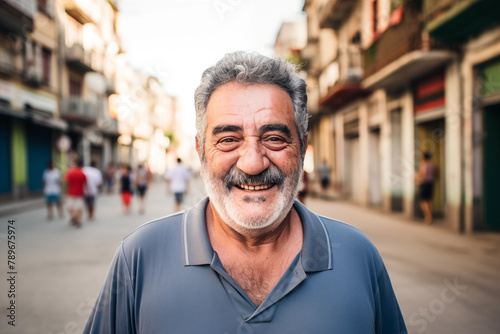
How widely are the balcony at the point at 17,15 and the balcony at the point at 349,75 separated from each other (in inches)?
537

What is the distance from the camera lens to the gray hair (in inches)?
63.4

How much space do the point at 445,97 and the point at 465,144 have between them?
1590mm

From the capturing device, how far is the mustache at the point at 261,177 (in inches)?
64.7

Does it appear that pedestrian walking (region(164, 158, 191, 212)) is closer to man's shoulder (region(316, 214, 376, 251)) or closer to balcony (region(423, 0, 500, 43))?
balcony (region(423, 0, 500, 43))

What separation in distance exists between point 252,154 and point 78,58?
2645cm

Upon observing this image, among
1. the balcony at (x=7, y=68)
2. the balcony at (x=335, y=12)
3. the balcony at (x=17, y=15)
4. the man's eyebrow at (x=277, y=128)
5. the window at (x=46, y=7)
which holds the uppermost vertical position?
the window at (x=46, y=7)

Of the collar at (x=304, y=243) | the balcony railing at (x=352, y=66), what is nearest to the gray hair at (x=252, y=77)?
the collar at (x=304, y=243)

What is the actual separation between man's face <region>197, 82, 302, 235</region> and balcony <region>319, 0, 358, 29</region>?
1711 cm

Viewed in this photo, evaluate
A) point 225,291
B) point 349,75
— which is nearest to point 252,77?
point 225,291

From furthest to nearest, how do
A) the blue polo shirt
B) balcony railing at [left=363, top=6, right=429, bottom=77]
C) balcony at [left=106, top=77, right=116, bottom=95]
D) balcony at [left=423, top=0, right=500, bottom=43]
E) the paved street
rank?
1. balcony at [left=106, top=77, right=116, bottom=95]
2. balcony railing at [left=363, top=6, right=429, bottom=77]
3. balcony at [left=423, top=0, right=500, bottom=43]
4. the paved street
5. the blue polo shirt

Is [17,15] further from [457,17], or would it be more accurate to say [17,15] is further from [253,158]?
[253,158]

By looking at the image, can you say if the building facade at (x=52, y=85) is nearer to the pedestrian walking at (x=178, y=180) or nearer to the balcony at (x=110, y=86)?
the balcony at (x=110, y=86)

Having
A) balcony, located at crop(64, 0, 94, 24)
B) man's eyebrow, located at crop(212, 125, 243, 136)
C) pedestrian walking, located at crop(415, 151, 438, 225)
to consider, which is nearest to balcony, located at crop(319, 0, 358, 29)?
pedestrian walking, located at crop(415, 151, 438, 225)

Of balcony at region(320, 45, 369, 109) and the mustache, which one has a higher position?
balcony at region(320, 45, 369, 109)
